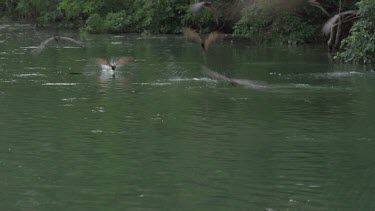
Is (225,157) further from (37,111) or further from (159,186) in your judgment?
(37,111)

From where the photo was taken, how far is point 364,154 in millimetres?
12273

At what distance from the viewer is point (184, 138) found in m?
13.5

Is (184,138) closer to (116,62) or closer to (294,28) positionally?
Answer: (116,62)

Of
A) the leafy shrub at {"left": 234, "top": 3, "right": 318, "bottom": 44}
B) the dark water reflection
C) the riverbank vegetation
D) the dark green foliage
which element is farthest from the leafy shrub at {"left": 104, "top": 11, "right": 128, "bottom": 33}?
the dark green foliage

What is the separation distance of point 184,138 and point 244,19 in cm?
1855

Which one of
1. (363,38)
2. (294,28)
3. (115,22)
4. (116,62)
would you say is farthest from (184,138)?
(115,22)

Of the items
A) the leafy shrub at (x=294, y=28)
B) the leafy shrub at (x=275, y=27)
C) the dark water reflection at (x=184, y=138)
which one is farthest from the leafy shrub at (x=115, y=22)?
the dark water reflection at (x=184, y=138)

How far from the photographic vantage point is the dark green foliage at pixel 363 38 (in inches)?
971

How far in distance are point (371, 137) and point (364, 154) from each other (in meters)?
Result: 1.38

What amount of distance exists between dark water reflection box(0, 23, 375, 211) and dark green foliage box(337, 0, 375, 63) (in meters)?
0.88

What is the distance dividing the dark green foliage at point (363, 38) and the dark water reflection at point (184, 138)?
2.88 feet

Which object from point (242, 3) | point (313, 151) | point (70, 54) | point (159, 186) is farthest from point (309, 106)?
point (242, 3)

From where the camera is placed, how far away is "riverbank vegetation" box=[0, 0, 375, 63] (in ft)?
82.8

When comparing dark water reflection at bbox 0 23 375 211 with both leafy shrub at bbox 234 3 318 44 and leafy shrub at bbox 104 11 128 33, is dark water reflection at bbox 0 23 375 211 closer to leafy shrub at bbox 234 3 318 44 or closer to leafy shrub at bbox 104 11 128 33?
leafy shrub at bbox 234 3 318 44
